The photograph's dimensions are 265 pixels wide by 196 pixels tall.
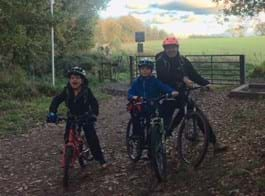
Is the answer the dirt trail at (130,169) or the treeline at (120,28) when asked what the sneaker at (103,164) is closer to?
the dirt trail at (130,169)

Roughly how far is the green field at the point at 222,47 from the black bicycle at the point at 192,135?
21387 millimetres

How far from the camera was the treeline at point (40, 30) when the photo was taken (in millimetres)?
16500

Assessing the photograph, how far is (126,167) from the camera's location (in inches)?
289

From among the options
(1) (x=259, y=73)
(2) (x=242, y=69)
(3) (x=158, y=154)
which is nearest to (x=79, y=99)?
(3) (x=158, y=154)

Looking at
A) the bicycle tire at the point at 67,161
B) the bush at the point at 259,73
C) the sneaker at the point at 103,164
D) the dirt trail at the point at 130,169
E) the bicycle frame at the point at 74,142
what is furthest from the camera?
the bush at the point at 259,73

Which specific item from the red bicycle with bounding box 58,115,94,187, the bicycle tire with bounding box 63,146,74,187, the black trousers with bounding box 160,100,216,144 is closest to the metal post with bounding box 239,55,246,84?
the black trousers with bounding box 160,100,216,144

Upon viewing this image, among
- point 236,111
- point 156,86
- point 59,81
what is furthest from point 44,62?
point 156,86

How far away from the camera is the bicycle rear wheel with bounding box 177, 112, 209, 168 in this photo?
6.63 meters

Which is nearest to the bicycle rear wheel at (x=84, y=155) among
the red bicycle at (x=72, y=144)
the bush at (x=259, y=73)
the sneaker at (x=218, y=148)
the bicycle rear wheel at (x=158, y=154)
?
the red bicycle at (x=72, y=144)

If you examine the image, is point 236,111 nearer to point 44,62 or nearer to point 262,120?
point 262,120

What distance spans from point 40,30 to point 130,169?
13315mm

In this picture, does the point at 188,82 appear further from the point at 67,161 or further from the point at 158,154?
the point at 67,161

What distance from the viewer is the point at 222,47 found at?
4047 cm

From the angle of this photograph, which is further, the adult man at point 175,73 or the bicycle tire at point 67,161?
the adult man at point 175,73
